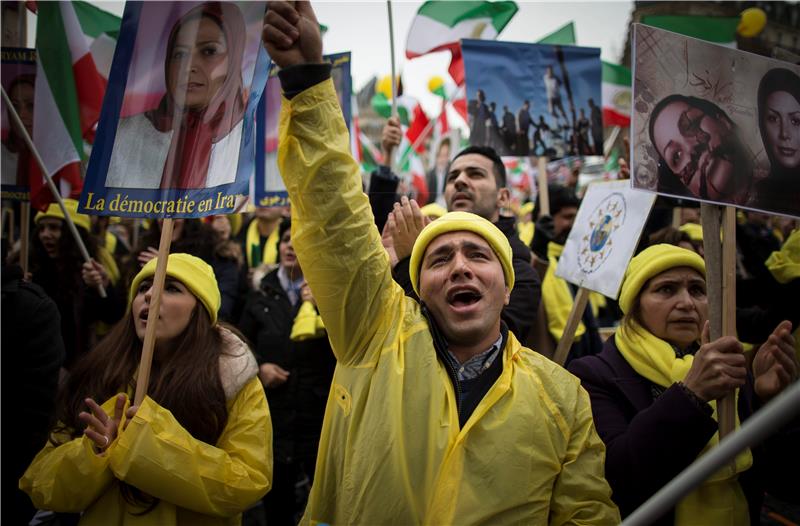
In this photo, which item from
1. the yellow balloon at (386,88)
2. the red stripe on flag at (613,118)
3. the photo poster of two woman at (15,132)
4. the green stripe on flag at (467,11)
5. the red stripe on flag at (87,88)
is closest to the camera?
the photo poster of two woman at (15,132)

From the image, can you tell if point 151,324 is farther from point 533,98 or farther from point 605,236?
point 533,98

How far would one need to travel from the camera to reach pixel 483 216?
10.9 feet

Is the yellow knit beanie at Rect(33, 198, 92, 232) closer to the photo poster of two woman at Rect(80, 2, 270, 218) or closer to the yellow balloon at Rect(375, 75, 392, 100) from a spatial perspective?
the photo poster of two woman at Rect(80, 2, 270, 218)

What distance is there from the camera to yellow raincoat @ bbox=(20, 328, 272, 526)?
196cm

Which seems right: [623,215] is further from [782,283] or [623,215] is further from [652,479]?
[652,479]

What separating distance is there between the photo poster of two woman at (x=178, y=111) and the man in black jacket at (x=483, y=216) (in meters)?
0.63

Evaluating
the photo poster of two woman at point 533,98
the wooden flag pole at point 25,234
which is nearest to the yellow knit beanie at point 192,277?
the wooden flag pole at point 25,234

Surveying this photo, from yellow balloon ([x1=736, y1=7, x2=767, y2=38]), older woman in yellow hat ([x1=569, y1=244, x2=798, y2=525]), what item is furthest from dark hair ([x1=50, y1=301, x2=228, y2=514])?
yellow balloon ([x1=736, y1=7, x2=767, y2=38])

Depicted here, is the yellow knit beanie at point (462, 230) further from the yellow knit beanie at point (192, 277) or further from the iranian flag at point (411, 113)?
the iranian flag at point (411, 113)

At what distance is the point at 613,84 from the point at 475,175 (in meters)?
4.06

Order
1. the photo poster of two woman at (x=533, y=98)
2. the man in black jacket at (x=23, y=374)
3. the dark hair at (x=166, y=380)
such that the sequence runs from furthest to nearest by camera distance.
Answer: the photo poster of two woman at (x=533, y=98)
the man in black jacket at (x=23, y=374)
the dark hair at (x=166, y=380)

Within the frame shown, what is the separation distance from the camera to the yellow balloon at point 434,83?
→ 11.3 m

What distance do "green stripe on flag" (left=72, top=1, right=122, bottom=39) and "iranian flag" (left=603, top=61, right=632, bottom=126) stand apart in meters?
4.93

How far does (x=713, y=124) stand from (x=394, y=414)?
1.45 m
